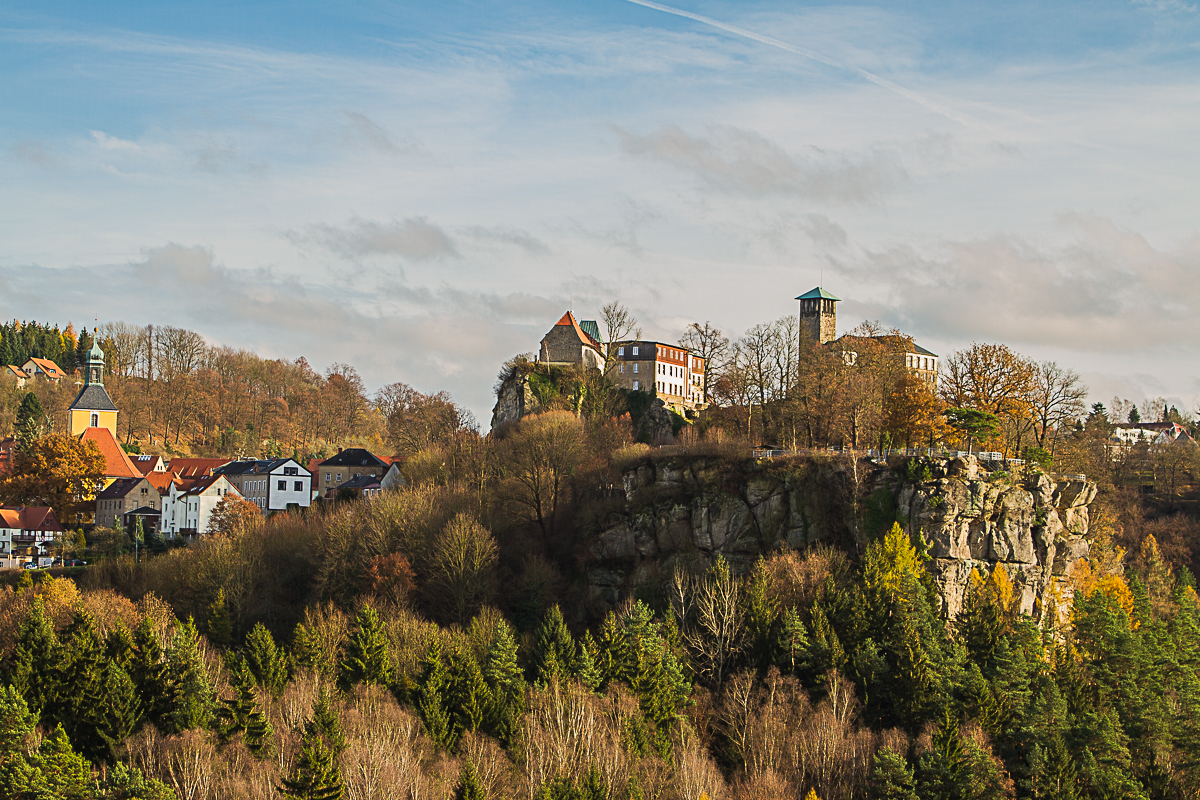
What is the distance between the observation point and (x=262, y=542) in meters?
77.2

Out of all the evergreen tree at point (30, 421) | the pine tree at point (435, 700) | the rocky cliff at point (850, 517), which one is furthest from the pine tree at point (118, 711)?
the evergreen tree at point (30, 421)

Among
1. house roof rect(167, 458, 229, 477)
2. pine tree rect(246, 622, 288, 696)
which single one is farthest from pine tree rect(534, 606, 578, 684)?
house roof rect(167, 458, 229, 477)

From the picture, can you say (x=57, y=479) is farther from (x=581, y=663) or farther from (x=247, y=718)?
(x=581, y=663)

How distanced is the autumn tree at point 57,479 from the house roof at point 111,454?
350 centimetres

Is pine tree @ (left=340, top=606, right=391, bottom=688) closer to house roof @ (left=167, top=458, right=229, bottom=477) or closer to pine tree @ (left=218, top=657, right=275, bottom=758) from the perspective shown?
pine tree @ (left=218, top=657, right=275, bottom=758)

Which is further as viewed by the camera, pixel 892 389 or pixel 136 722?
pixel 892 389

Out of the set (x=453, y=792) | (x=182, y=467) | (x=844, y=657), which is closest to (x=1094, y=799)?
(x=844, y=657)

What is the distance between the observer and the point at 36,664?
53.2 m

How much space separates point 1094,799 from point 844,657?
12.1 metres

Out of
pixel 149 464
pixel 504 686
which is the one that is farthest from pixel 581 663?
pixel 149 464

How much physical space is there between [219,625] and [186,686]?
13975 mm

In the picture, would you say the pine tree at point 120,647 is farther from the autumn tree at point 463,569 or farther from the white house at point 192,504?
the white house at point 192,504

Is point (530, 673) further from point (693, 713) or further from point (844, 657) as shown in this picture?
point (844, 657)

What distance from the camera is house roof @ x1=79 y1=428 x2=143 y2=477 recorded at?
10369 centimetres
